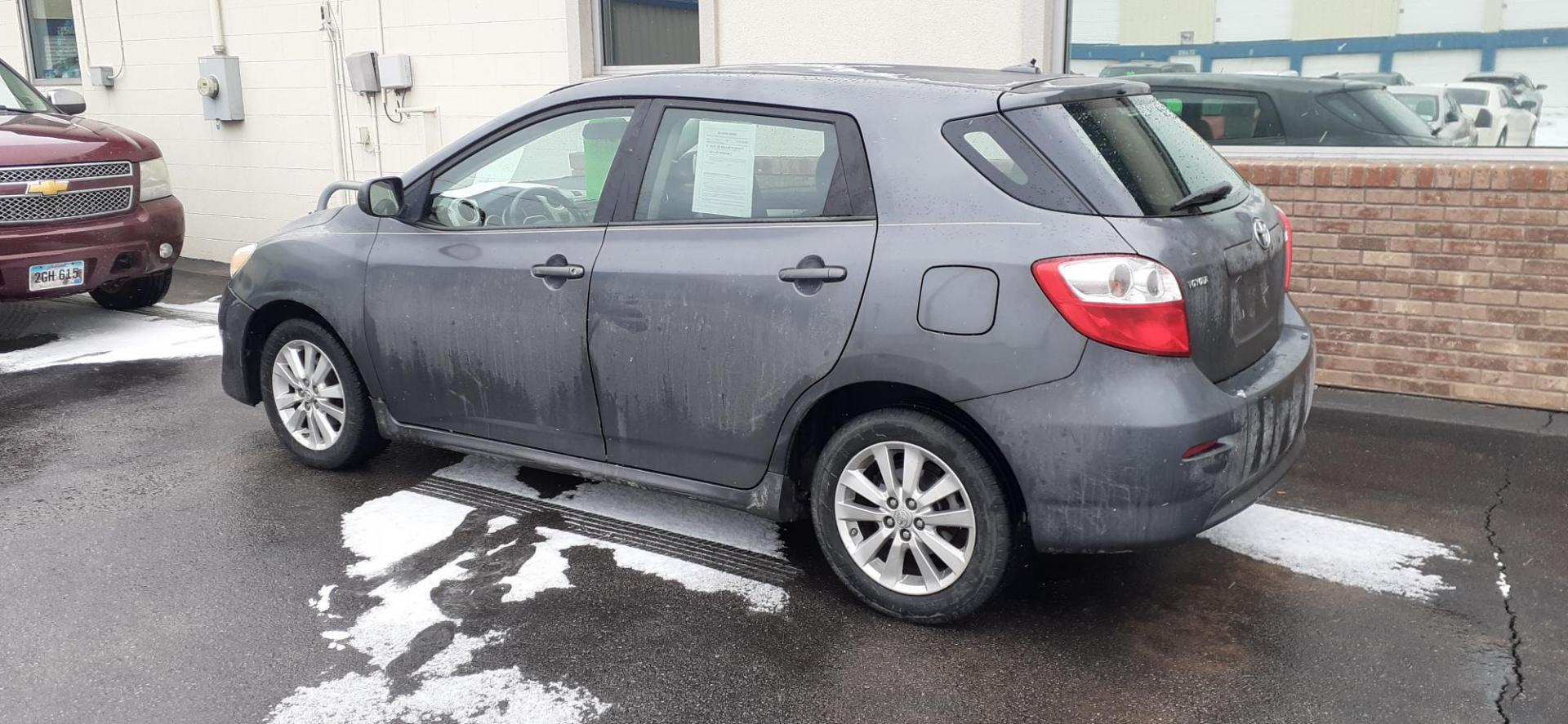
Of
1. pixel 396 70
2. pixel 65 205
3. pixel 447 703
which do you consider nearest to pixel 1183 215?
pixel 447 703

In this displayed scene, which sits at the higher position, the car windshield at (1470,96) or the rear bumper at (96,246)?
the car windshield at (1470,96)

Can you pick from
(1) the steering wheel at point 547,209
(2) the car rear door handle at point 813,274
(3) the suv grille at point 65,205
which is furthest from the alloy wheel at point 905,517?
(3) the suv grille at point 65,205

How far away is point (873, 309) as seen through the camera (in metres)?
3.51

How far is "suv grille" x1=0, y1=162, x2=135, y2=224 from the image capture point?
288 inches

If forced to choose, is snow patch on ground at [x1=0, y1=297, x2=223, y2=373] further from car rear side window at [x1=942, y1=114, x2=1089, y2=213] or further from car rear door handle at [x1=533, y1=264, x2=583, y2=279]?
car rear side window at [x1=942, y1=114, x2=1089, y2=213]

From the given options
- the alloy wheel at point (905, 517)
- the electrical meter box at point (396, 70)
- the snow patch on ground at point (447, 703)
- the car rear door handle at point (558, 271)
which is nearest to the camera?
the snow patch on ground at point (447, 703)

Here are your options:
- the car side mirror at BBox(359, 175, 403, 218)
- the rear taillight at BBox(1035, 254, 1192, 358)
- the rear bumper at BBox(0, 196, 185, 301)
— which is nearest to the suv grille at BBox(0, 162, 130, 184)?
the rear bumper at BBox(0, 196, 185, 301)

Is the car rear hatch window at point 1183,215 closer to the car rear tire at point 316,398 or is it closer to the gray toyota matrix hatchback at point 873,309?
the gray toyota matrix hatchback at point 873,309

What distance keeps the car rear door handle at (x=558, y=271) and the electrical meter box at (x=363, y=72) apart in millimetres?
6150

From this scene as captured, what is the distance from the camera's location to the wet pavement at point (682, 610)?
3260mm

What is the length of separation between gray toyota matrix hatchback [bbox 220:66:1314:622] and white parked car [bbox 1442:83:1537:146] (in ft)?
8.77

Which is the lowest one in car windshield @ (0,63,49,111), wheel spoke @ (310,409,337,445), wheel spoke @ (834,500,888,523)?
wheel spoke @ (310,409,337,445)

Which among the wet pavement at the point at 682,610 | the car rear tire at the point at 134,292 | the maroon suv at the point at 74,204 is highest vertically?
the maroon suv at the point at 74,204

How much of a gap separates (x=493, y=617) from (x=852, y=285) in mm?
1461
